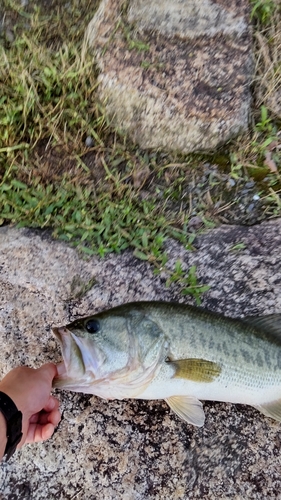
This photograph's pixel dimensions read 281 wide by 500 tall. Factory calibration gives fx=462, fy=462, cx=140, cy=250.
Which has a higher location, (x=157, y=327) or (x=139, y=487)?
(x=157, y=327)

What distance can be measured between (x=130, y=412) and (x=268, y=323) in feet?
4.24

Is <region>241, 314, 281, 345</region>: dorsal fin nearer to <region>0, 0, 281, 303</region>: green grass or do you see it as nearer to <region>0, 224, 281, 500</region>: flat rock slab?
<region>0, 224, 281, 500</region>: flat rock slab

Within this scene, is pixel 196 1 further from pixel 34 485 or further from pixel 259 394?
pixel 34 485

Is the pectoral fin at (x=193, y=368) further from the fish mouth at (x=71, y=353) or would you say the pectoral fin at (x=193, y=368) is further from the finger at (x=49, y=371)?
the finger at (x=49, y=371)

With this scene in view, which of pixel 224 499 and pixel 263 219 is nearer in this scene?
pixel 224 499

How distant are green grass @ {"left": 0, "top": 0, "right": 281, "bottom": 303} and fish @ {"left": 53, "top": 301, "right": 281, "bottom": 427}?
45.1 inches

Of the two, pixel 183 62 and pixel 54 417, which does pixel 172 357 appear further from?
pixel 183 62

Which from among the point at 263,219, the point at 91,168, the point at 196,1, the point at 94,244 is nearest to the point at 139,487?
the point at 94,244

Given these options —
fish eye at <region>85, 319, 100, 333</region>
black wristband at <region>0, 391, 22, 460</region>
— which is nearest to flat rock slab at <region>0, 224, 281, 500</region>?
black wristband at <region>0, 391, 22, 460</region>

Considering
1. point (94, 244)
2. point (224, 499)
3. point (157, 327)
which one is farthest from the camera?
point (94, 244)

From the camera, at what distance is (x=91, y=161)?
4344 mm

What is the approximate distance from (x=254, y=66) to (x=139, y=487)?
3751 millimetres

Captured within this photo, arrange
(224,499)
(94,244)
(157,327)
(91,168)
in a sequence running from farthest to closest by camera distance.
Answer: (91,168)
(94,244)
(224,499)
(157,327)

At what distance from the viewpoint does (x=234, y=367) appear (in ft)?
10.7
